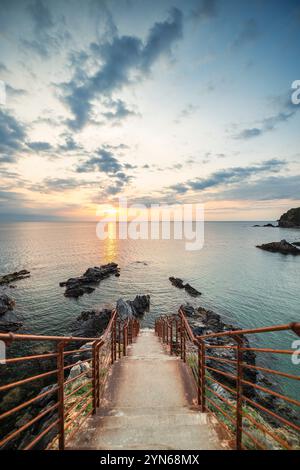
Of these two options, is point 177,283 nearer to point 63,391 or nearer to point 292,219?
point 63,391

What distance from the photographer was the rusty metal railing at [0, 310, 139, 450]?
2439 millimetres

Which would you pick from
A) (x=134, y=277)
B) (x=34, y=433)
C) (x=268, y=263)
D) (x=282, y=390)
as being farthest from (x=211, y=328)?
(x=268, y=263)

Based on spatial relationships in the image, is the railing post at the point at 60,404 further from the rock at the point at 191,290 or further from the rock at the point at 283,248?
the rock at the point at 283,248

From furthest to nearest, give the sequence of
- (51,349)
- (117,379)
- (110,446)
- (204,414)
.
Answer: (51,349)
(117,379)
(204,414)
(110,446)

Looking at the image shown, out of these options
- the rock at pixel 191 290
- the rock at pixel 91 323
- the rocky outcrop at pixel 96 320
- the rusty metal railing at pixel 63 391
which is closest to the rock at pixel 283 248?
the rock at pixel 191 290

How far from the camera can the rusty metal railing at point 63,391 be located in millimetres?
2439

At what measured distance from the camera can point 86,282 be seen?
111 ft

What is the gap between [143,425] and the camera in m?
3.31

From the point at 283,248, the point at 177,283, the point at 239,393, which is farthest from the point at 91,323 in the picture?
the point at 283,248

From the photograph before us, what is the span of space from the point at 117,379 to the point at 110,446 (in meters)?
2.18

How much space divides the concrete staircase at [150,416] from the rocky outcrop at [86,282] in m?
25.6

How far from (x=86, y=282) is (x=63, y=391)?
32712 millimetres

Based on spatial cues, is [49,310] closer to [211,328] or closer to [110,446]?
[211,328]
